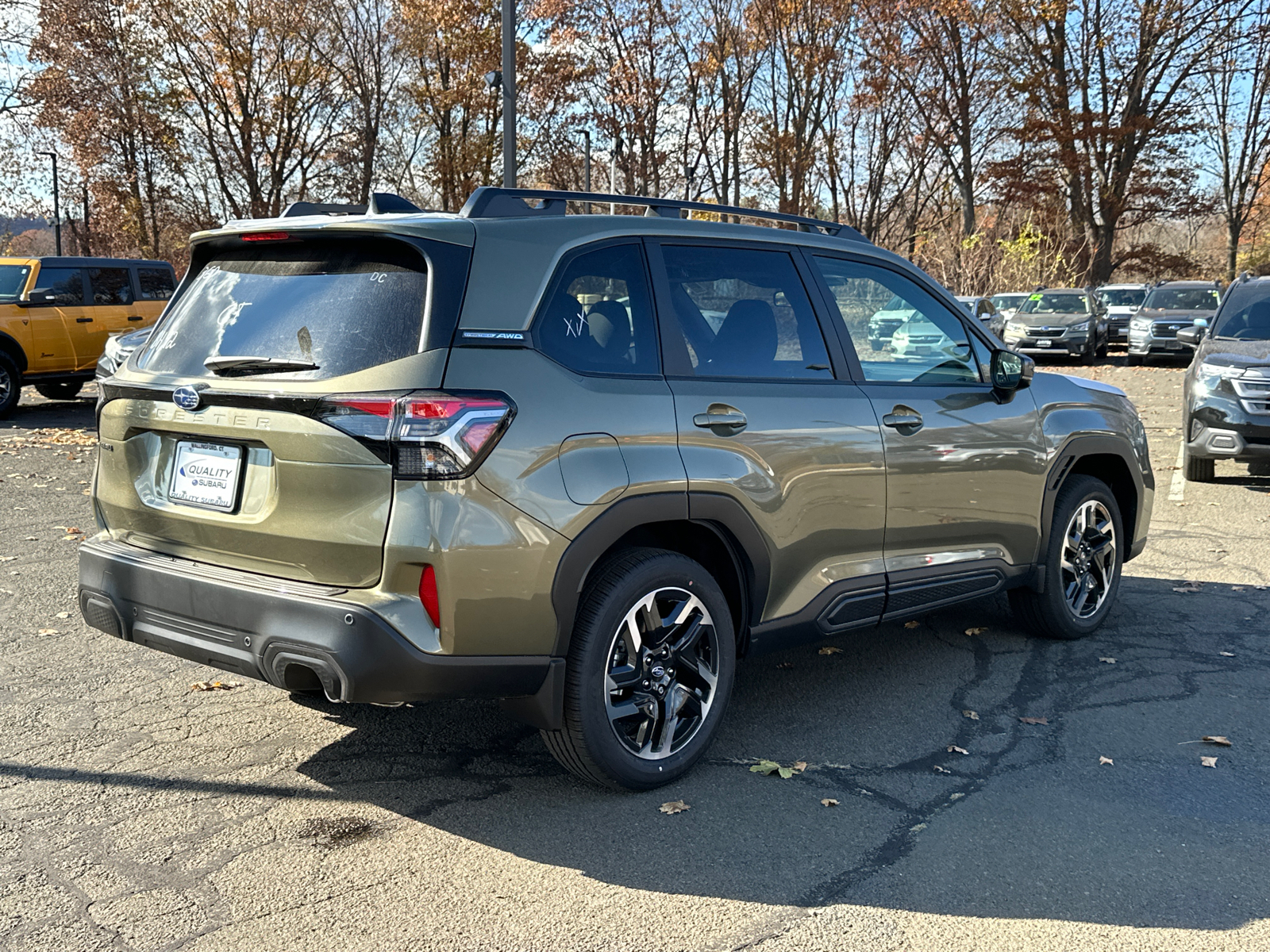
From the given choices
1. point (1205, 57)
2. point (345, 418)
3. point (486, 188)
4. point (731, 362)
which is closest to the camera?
point (345, 418)

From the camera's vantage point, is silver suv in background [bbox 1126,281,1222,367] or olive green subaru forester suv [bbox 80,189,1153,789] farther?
silver suv in background [bbox 1126,281,1222,367]

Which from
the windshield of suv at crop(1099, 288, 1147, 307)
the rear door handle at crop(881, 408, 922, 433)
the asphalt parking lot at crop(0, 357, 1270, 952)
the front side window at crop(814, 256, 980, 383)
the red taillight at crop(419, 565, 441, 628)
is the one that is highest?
the windshield of suv at crop(1099, 288, 1147, 307)

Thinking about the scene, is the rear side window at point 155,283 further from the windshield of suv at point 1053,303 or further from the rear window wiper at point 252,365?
the windshield of suv at point 1053,303

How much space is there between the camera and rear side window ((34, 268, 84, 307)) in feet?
49.3

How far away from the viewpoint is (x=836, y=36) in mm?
38906

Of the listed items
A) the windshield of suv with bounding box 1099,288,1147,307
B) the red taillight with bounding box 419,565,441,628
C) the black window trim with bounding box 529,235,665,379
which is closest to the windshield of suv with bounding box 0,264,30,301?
the black window trim with bounding box 529,235,665,379

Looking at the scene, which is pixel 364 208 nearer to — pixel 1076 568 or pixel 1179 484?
pixel 1076 568

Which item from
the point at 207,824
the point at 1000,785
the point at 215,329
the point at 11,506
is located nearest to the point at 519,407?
the point at 215,329

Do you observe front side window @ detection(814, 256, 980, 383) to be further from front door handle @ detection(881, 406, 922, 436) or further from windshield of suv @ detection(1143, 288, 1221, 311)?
windshield of suv @ detection(1143, 288, 1221, 311)

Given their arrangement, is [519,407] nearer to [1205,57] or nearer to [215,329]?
[215,329]

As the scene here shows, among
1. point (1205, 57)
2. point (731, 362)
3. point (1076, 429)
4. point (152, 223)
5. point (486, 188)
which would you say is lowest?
point (1076, 429)

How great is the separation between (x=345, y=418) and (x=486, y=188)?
3.24 feet

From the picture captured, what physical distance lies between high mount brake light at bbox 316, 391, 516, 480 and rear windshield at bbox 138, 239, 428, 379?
0.15m

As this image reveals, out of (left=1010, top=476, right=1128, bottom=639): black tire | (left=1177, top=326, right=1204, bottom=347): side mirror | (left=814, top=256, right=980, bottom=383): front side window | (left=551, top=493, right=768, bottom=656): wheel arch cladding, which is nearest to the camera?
(left=551, top=493, right=768, bottom=656): wheel arch cladding
